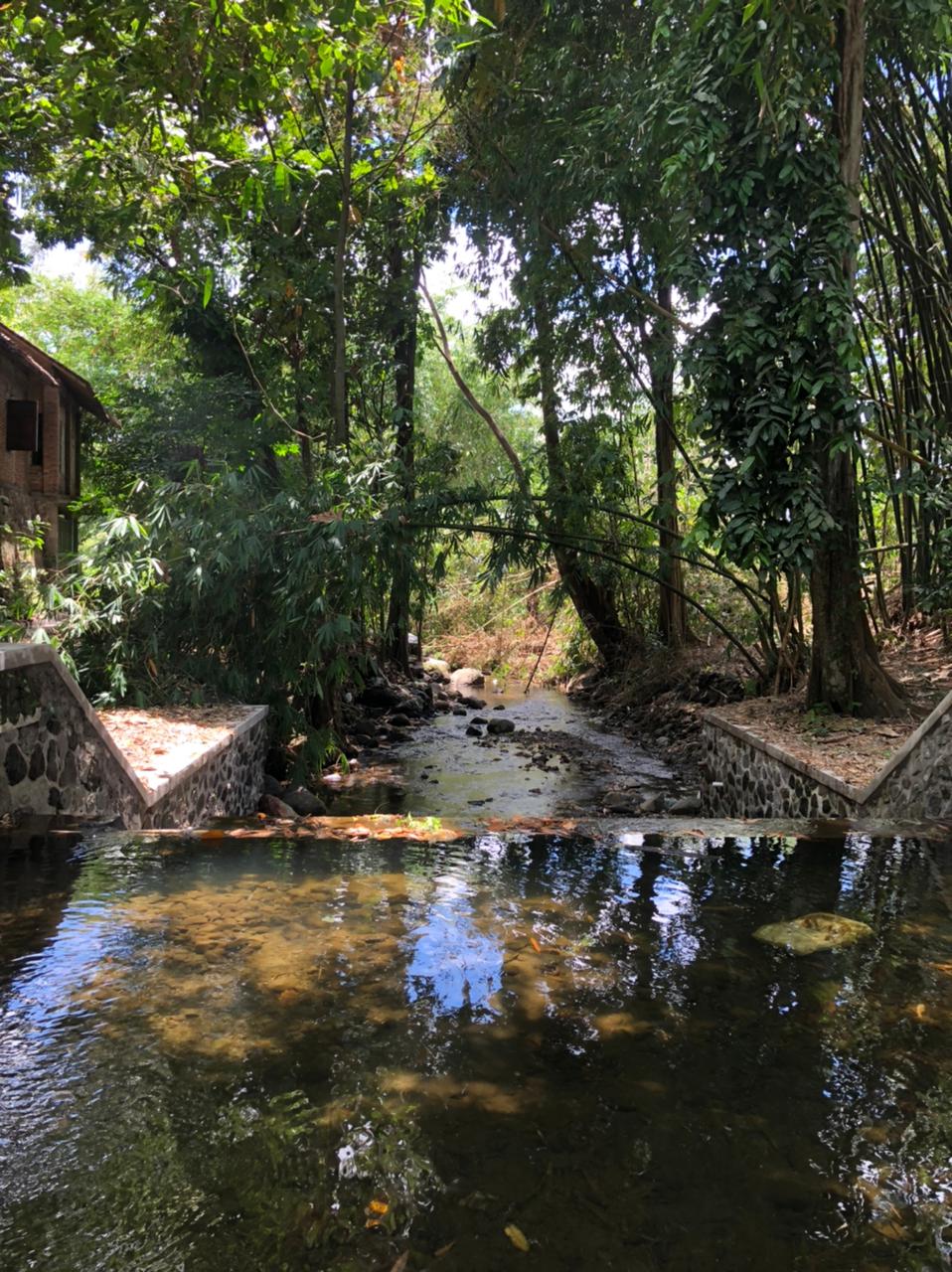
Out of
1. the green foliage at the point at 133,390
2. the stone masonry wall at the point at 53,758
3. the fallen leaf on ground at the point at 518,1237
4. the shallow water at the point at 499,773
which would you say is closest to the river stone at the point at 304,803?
the shallow water at the point at 499,773

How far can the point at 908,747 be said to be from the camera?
4.45m

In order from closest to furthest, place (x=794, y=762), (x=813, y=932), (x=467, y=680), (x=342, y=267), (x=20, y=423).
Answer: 1. (x=813, y=932)
2. (x=794, y=762)
3. (x=342, y=267)
4. (x=20, y=423)
5. (x=467, y=680)

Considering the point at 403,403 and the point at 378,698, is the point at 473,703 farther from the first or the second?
the point at 403,403

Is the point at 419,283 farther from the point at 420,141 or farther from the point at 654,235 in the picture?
the point at 654,235

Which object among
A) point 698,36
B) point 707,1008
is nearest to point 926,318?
point 698,36

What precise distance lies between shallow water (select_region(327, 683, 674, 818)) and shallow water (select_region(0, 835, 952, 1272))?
4084mm

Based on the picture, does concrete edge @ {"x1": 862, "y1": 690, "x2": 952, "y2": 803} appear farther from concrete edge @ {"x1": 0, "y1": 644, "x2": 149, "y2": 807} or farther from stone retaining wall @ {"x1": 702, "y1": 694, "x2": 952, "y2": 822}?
concrete edge @ {"x1": 0, "y1": 644, "x2": 149, "y2": 807}

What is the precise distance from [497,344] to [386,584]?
15.3 feet

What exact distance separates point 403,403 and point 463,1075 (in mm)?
11958

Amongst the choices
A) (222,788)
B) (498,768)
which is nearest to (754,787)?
(498,768)

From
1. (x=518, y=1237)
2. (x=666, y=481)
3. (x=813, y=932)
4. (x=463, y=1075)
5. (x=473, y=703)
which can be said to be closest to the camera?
(x=518, y=1237)

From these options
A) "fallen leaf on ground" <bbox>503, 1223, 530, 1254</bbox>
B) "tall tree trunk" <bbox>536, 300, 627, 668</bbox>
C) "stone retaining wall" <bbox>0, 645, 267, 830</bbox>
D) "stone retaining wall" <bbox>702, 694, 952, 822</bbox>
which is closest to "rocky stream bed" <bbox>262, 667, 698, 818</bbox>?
"stone retaining wall" <bbox>702, 694, 952, 822</bbox>

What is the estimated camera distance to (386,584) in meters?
8.07

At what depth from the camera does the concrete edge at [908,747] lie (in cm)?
426
